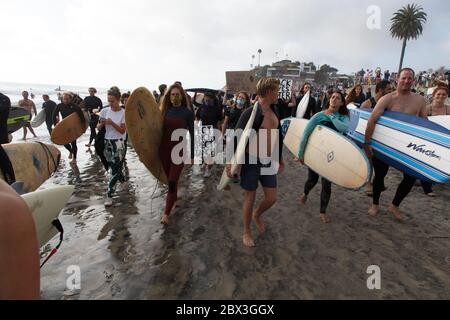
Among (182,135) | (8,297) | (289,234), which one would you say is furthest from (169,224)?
(8,297)

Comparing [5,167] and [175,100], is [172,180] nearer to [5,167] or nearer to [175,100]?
[175,100]

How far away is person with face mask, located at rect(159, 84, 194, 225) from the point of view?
144 inches

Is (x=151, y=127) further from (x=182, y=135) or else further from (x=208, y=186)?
(x=208, y=186)

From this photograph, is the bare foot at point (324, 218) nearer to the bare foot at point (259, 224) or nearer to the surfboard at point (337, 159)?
the surfboard at point (337, 159)

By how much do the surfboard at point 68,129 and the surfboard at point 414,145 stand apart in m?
6.03

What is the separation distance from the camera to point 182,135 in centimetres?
377

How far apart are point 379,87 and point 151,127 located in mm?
4444

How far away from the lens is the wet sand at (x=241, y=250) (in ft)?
7.92

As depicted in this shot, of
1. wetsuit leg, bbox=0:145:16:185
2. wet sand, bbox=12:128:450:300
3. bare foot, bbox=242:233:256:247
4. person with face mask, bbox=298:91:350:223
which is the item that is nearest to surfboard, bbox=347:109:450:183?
person with face mask, bbox=298:91:350:223

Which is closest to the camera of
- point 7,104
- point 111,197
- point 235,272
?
point 235,272

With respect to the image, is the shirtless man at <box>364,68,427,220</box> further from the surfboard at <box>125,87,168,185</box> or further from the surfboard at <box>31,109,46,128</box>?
the surfboard at <box>31,109,46,128</box>

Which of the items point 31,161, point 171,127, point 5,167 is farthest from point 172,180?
point 31,161

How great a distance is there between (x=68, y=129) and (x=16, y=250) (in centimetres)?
598

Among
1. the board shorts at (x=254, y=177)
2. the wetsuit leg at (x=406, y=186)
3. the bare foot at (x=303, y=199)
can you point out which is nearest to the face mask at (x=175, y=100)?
the board shorts at (x=254, y=177)
